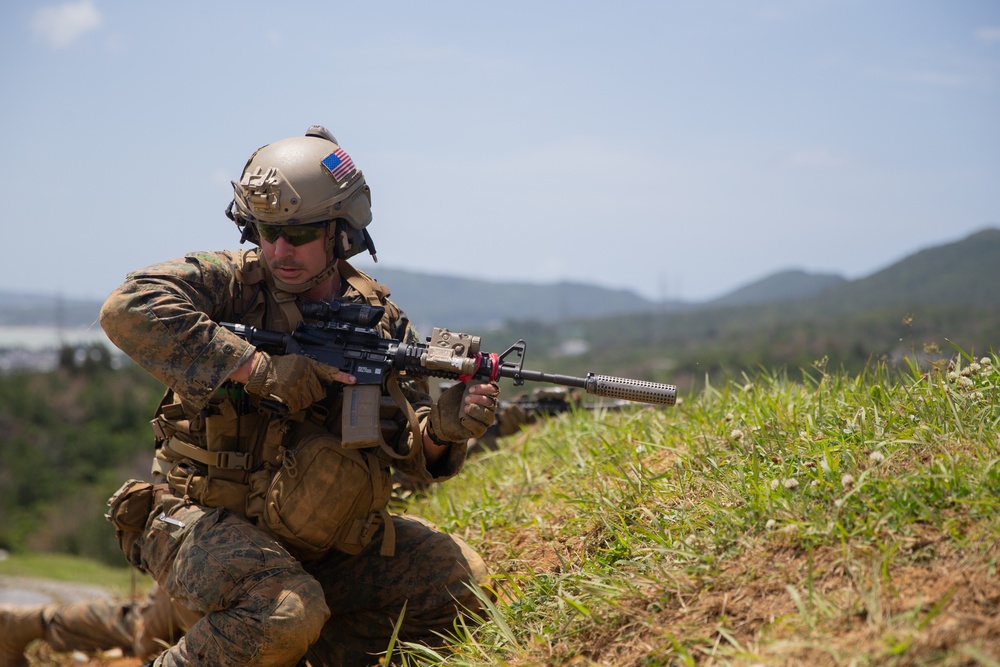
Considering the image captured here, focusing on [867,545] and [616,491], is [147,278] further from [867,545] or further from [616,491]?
[867,545]

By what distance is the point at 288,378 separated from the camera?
13.8ft

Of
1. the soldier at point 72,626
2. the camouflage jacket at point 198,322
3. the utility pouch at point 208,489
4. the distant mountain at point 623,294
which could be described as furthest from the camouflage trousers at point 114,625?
the distant mountain at point 623,294

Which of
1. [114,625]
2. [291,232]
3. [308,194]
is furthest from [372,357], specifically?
[114,625]

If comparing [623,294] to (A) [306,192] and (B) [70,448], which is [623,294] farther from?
(A) [306,192]

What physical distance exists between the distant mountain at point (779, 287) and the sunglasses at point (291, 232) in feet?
505

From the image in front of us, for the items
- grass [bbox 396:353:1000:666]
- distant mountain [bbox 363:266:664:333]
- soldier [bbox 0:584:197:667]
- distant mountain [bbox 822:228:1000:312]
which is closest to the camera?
grass [bbox 396:353:1000:666]

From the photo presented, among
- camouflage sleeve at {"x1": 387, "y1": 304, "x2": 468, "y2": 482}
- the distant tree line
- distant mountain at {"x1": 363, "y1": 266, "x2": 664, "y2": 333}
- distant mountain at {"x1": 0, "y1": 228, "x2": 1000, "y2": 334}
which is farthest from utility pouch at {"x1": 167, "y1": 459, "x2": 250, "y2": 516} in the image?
distant mountain at {"x1": 363, "y1": 266, "x2": 664, "y2": 333}

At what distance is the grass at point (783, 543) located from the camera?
118 inches

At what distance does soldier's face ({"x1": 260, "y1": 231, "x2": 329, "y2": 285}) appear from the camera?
4547 mm

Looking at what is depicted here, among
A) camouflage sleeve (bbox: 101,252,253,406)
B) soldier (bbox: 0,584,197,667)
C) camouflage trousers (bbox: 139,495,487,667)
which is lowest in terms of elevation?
soldier (bbox: 0,584,197,667)

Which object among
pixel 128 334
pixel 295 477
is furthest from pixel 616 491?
pixel 128 334

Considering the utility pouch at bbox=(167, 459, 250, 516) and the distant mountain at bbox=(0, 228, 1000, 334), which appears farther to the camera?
the distant mountain at bbox=(0, 228, 1000, 334)

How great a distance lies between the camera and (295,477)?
14.0 ft

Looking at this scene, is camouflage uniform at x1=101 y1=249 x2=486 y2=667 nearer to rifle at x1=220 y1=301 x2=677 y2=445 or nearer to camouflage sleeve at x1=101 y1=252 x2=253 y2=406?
camouflage sleeve at x1=101 y1=252 x2=253 y2=406
